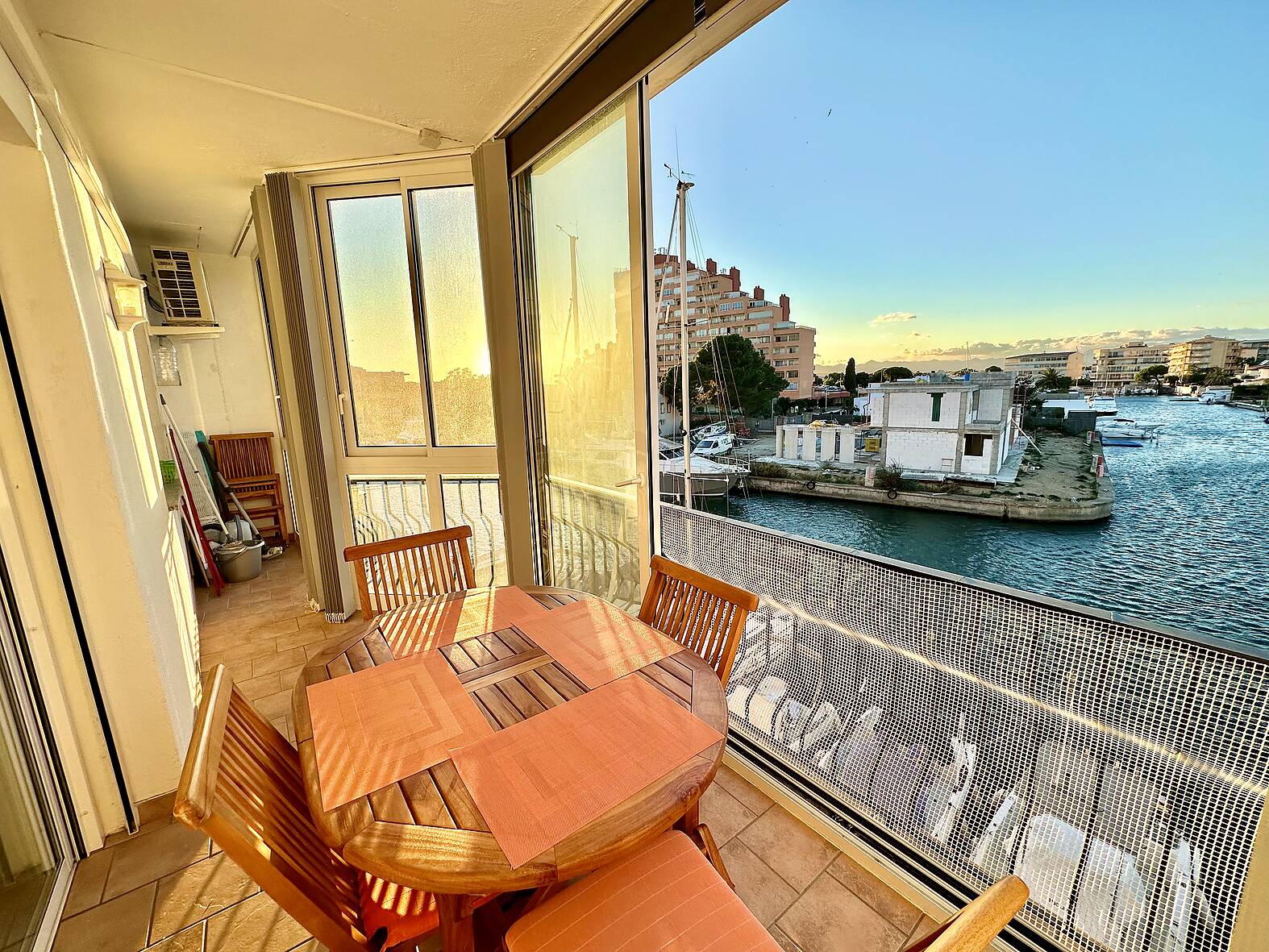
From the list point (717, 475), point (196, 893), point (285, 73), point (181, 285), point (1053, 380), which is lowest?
point (717, 475)

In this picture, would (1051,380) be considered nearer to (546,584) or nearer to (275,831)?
(546,584)

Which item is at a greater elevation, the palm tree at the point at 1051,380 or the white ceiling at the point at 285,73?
the white ceiling at the point at 285,73

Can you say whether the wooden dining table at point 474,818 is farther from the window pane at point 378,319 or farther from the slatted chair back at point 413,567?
the window pane at point 378,319

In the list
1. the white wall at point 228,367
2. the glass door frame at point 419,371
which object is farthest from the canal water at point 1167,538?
the white wall at point 228,367

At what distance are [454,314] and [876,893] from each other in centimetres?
319

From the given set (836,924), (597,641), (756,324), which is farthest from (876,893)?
(756,324)

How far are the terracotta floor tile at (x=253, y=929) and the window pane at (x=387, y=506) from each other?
A: 2.08 meters

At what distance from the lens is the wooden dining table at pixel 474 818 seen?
80 centimetres

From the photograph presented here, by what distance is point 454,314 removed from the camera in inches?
122

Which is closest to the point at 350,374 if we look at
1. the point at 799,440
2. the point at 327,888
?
the point at 327,888

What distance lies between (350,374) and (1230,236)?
486 centimetres

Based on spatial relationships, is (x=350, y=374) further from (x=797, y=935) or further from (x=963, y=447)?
(x=963, y=447)

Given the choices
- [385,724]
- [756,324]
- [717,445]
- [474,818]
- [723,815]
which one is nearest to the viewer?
[474,818]

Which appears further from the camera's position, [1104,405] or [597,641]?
[1104,405]
